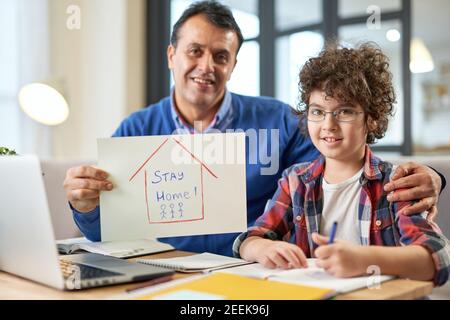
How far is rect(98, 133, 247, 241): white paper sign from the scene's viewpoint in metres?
0.82

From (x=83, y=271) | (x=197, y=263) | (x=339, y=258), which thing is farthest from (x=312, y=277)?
(x=83, y=271)

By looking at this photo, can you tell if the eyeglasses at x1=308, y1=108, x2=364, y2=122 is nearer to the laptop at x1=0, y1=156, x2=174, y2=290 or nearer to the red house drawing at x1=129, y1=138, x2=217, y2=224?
the red house drawing at x1=129, y1=138, x2=217, y2=224

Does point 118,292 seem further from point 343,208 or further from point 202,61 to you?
point 202,61

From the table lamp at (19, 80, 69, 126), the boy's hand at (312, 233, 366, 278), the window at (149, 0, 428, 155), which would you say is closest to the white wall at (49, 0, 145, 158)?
the table lamp at (19, 80, 69, 126)

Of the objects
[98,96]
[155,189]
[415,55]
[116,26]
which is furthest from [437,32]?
[155,189]

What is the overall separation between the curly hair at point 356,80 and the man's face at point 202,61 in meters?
0.30

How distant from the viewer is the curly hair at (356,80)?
88 cm

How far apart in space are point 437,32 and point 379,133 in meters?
1.88

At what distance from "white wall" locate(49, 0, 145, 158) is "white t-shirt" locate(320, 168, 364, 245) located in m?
1.74

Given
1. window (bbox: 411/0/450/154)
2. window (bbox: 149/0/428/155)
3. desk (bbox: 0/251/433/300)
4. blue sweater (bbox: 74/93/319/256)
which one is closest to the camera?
desk (bbox: 0/251/433/300)

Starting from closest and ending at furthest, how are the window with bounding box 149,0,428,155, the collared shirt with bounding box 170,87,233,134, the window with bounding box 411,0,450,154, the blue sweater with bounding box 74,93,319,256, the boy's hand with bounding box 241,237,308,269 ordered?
the boy's hand with bounding box 241,237,308,269 → the blue sweater with bounding box 74,93,319,256 → the collared shirt with bounding box 170,87,233,134 → the window with bounding box 149,0,428,155 → the window with bounding box 411,0,450,154

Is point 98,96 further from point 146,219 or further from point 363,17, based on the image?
point 146,219

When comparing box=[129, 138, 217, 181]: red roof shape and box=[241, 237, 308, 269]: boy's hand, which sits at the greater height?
box=[129, 138, 217, 181]: red roof shape
